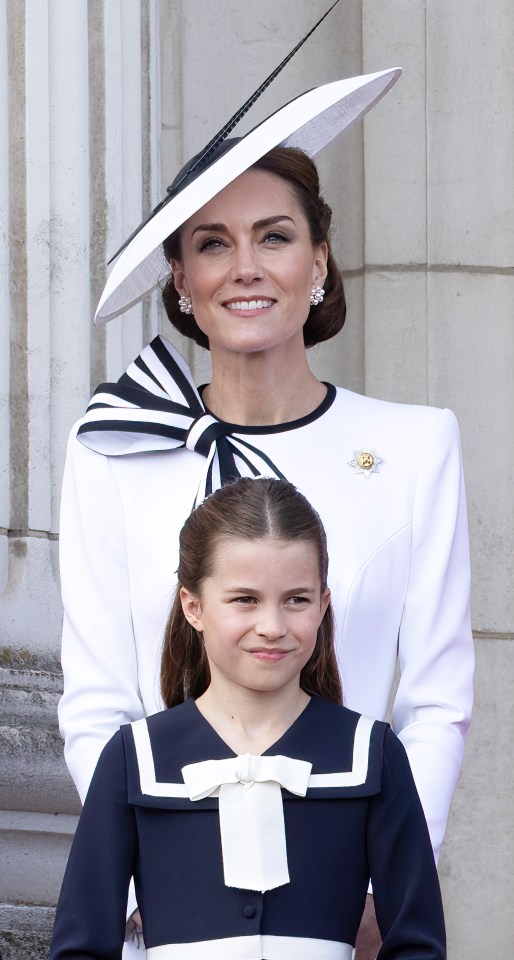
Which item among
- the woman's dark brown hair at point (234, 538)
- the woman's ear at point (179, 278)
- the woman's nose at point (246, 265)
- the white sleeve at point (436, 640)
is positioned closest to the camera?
the woman's dark brown hair at point (234, 538)

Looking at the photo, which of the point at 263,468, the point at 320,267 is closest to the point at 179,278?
the point at 320,267

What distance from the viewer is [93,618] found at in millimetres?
2430

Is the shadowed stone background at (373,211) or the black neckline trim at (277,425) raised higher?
the shadowed stone background at (373,211)

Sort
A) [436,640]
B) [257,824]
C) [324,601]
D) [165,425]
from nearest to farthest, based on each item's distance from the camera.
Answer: [257,824] → [324,601] → [436,640] → [165,425]

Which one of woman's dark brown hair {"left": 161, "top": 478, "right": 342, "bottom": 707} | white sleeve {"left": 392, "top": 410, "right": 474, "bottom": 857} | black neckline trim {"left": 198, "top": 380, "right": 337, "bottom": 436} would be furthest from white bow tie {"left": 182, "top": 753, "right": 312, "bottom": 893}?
black neckline trim {"left": 198, "top": 380, "right": 337, "bottom": 436}

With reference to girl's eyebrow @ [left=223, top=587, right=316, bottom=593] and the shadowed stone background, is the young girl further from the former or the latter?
the shadowed stone background

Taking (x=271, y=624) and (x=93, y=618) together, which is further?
(x=93, y=618)

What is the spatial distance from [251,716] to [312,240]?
0.81 m

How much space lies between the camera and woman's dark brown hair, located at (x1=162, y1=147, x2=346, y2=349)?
256cm

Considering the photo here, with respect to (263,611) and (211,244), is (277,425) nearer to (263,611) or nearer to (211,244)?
(211,244)

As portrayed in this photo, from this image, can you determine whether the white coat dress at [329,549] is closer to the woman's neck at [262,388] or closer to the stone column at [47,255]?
the woman's neck at [262,388]

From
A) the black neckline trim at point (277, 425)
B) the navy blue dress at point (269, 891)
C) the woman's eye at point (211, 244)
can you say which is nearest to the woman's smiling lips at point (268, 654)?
the navy blue dress at point (269, 891)

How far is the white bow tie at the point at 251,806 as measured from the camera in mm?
2008

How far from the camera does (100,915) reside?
2014 millimetres
